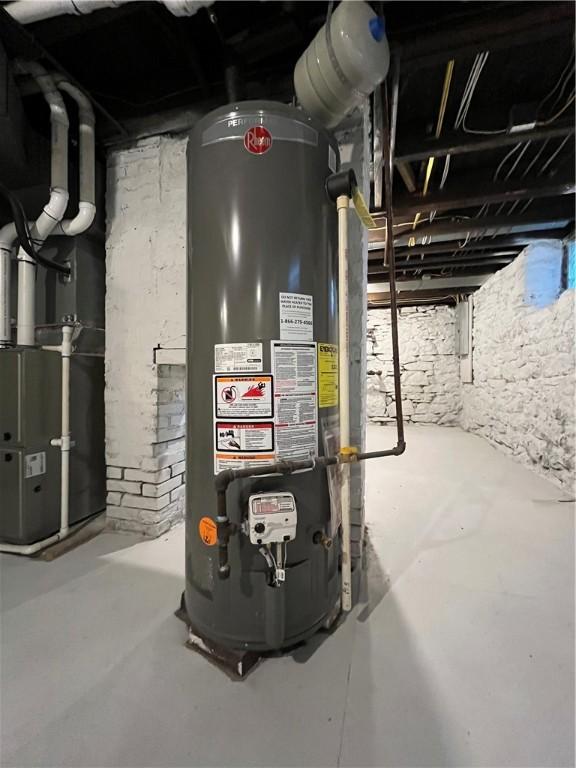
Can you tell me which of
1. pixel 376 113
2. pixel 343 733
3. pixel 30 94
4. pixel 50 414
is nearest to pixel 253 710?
pixel 343 733

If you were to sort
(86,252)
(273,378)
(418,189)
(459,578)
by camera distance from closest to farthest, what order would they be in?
(273,378) < (459,578) < (86,252) < (418,189)

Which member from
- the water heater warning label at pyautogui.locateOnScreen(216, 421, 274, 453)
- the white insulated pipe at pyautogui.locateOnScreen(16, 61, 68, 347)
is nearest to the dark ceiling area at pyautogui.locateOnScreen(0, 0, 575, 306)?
the white insulated pipe at pyautogui.locateOnScreen(16, 61, 68, 347)

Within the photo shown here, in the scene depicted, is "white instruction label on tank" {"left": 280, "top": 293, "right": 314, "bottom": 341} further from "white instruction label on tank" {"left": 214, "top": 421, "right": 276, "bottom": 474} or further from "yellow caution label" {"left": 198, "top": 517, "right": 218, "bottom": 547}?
"yellow caution label" {"left": 198, "top": 517, "right": 218, "bottom": 547}

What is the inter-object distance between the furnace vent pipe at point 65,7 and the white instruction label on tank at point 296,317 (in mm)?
1015

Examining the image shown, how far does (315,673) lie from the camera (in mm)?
911

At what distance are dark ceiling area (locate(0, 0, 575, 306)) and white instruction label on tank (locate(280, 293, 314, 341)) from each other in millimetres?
1009

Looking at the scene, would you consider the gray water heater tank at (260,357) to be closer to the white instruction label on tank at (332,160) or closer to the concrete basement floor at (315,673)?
the white instruction label on tank at (332,160)

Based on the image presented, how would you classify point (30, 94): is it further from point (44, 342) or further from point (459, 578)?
point (459, 578)

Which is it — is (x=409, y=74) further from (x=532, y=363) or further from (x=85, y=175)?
(x=532, y=363)

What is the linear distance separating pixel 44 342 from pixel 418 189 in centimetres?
282

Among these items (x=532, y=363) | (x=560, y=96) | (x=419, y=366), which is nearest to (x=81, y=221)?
(x=560, y=96)

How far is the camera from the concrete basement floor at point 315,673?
73 cm

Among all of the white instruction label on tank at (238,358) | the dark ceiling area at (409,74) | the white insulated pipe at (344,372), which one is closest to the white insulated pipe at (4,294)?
the dark ceiling area at (409,74)

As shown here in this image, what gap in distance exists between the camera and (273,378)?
874mm
